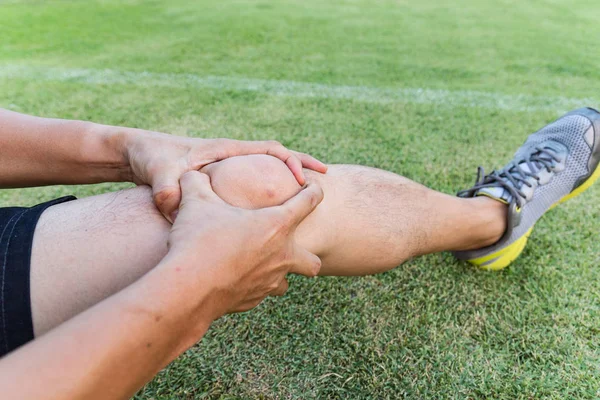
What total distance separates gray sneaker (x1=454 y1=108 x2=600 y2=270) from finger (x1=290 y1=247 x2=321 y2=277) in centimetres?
66

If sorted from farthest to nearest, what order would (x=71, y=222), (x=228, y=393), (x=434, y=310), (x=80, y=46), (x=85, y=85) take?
(x=80, y=46) → (x=85, y=85) → (x=434, y=310) → (x=228, y=393) → (x=71, y=222)

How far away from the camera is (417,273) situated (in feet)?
4.45

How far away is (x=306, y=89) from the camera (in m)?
2.81

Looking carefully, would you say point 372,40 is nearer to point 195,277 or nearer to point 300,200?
point 300,200

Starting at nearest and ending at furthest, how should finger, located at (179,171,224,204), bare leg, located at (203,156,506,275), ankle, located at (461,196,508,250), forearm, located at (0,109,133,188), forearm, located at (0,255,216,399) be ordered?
forearm, located at (0,255,216,399) → finger, located at (179,171,224,204) → bare leg, located at (203,156,506,275) → forearm, located at (0,109,133,188) → ankle, located at (461,196,508,250)

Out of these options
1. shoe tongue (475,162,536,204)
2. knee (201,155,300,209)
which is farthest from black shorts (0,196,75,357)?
shoe tongue (475,162,536,204)

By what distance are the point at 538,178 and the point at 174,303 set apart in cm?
122

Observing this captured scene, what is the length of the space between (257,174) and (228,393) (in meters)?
0.52

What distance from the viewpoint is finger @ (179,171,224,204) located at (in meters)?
0.83

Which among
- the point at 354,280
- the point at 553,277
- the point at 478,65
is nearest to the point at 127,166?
the point at 354,280

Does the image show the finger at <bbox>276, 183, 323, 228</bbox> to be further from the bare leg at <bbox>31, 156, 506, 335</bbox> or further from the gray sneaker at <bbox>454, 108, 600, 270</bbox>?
the gray sneaker at <bbox>454, 108, 600, 270</bbox>

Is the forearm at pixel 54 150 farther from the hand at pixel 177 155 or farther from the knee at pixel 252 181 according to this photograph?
the knee at pixel 252 181

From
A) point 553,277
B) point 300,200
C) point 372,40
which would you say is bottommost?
point 553,277

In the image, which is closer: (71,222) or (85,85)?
(71,222)
